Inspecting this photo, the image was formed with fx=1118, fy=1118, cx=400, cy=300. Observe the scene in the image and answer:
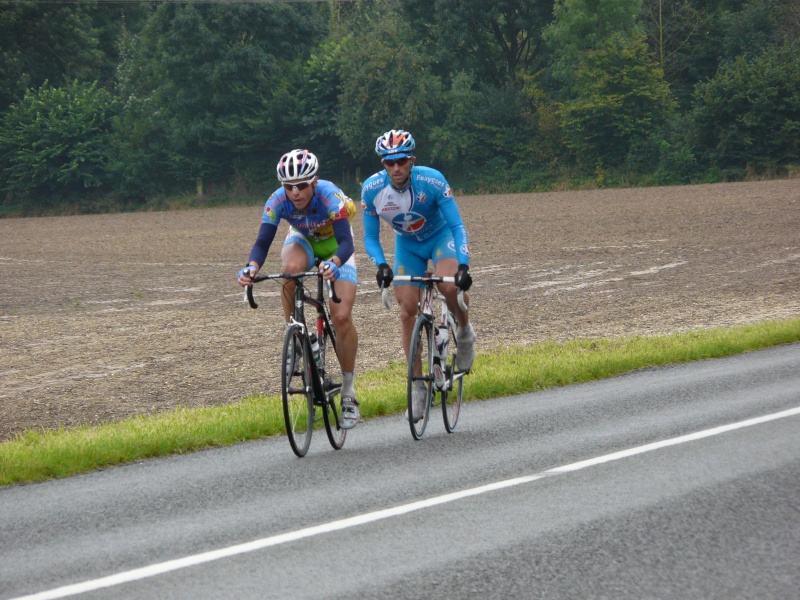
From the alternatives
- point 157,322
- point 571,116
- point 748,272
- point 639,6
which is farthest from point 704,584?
point 639,6

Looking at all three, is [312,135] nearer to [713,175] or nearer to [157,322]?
[713,175]

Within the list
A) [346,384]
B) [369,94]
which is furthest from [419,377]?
[369,94]

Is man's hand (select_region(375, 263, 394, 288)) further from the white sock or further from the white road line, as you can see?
the white road line

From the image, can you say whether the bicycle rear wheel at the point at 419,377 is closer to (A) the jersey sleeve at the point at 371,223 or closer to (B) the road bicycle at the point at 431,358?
(B) the road bicycle at the point at 431,358

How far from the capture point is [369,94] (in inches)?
2665

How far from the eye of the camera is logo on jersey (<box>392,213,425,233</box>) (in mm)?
9156

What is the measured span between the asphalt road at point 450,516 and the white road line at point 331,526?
0.02 metres

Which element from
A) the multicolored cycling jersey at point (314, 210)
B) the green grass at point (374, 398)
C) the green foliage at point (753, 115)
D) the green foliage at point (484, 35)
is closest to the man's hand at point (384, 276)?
the multicolored cycling jersey at point (314, 210)

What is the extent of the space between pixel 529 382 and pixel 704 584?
675 centimetres

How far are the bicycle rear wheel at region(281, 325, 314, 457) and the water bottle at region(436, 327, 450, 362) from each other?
1242 millimetres

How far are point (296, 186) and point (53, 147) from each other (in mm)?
63647

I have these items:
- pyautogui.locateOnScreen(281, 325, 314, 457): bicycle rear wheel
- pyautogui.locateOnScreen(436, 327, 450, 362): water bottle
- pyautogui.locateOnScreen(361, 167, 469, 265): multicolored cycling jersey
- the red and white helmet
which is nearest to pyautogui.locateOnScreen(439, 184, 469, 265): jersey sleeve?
pyautogui.locateOnScreen(361, 167, 469, 265): multicolored cycling jersey

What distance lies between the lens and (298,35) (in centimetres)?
7550

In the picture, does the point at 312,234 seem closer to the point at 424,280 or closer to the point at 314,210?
the point at 314,210
